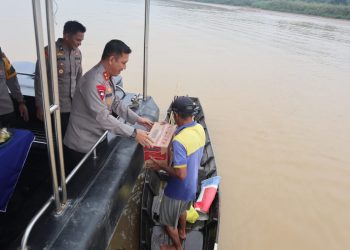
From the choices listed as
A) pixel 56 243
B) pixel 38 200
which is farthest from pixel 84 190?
pixel 38 200

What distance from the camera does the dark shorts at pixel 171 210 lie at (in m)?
2.80

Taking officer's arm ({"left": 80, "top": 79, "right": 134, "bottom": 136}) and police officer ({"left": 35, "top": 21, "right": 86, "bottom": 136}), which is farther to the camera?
police officer ({"left": 35, "top": 21, "right": 86, "bottom": 136})

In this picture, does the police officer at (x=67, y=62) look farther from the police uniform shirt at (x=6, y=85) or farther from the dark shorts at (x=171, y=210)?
the dark shorts at (x=171, y=210)

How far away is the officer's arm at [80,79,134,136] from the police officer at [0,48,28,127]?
973 millimetres

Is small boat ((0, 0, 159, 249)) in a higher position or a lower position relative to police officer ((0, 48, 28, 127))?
lower

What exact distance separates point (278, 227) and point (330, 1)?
161ft

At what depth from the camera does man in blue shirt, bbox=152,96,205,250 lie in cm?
243

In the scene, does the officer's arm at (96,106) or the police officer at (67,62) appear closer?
the officer's arm at (96,106)

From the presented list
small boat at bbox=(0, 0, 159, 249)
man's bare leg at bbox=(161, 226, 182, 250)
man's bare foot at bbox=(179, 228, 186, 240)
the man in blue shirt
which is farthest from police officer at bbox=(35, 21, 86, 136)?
man's bare foot at bbox=(179, 228, 186, 240)

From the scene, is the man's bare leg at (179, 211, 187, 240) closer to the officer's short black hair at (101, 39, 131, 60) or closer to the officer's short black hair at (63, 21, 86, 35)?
the officer's short black hair at (101, 39, 131, 60)

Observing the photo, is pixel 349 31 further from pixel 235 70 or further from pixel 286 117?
pixel 286 117

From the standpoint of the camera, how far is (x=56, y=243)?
1769mm

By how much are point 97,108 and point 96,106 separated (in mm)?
15

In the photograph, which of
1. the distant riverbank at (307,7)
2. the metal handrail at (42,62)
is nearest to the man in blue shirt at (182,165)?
the metal handrail at (42,62)
